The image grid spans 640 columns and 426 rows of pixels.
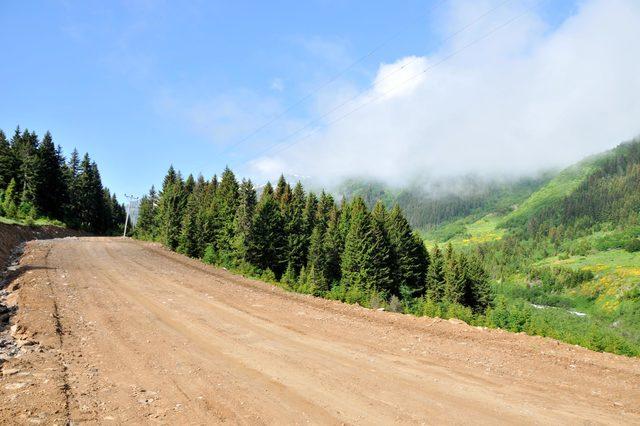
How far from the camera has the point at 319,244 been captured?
5312 centimetres

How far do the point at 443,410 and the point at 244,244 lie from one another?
123ft

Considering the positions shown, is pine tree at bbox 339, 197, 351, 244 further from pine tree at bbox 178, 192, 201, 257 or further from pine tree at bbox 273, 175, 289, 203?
pine tree at bbox 178, 192, 201, 257

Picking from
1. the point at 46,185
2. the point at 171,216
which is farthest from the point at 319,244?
the point at 46,185

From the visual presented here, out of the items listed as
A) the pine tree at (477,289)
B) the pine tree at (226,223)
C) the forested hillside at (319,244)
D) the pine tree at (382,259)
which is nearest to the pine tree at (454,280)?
the forested hillside at (319,244)

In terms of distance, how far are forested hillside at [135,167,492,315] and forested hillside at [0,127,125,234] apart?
22.5 meters

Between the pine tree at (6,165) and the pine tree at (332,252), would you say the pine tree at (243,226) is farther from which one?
the pine tree at (6,165)

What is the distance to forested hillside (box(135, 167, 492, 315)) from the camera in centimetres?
4488

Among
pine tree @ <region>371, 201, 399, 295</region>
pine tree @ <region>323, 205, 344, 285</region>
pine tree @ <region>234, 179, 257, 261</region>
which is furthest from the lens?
pine tree @ <region>323, 205, 344, 285</region>

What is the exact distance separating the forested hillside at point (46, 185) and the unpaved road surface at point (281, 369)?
53.2 m

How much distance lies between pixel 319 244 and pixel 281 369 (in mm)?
43526

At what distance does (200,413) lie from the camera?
23.1 feet

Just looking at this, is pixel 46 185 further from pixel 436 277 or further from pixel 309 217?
pixel 436 277

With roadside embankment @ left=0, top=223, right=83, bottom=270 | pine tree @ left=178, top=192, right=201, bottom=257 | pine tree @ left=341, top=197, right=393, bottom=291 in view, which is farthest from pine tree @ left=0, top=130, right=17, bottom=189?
pine tree @ left=341, top=197, right=393, bottom=291

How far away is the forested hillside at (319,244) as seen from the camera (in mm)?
44875
